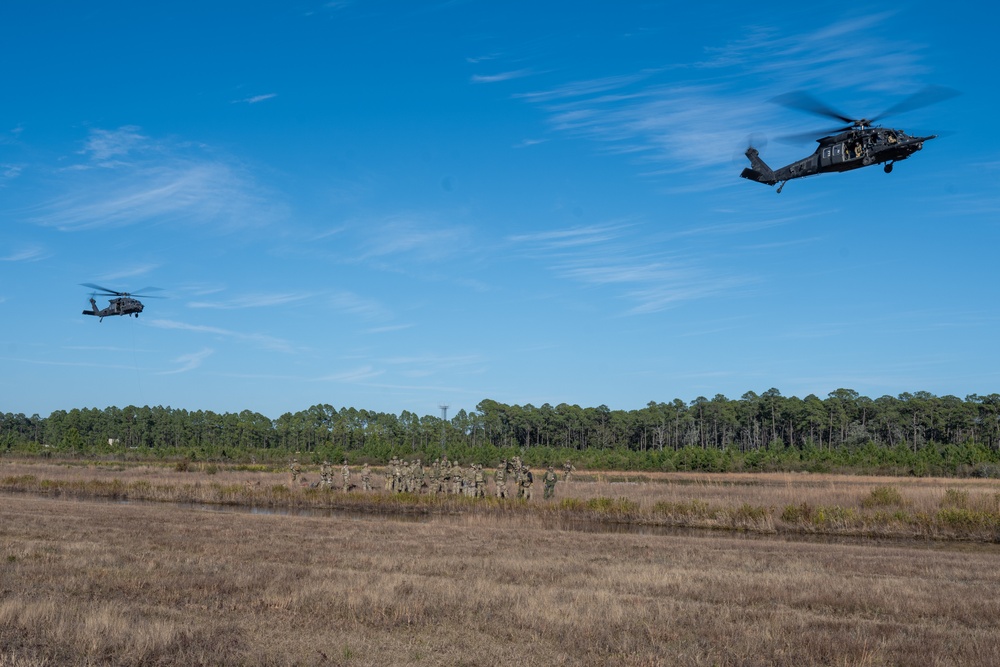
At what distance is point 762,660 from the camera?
9.50 meters

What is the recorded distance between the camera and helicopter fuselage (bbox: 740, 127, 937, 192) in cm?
2273

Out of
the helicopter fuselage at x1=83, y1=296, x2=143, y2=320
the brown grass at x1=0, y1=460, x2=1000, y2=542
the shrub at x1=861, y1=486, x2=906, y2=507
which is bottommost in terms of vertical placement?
the brown grass at x1=0, y1=460, x2=1000, y2=542

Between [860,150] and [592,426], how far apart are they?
136794mm

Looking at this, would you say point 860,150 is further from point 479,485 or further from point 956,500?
point 479,485

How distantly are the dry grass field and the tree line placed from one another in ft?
312

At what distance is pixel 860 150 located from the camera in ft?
76.9

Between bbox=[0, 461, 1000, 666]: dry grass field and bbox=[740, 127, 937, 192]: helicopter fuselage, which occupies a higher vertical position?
bbox=[740, 127, 937, 192]: helicopter fuselage

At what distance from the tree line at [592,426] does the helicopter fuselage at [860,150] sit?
316 feet

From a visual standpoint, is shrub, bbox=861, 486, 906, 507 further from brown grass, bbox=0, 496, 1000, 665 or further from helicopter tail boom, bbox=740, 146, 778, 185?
helicopter tail boom, bbox=740, 146, 778, 185

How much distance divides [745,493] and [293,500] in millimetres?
22861

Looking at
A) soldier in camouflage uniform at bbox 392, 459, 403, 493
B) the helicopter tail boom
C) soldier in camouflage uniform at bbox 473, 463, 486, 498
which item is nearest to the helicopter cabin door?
the helicopter tail boom

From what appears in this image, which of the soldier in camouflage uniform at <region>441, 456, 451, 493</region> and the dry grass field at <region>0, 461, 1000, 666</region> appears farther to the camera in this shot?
the soldier in camouflage uniform at <region>441, 456, 451, 493</region>

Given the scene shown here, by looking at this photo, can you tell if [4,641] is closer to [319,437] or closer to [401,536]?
[401,536]

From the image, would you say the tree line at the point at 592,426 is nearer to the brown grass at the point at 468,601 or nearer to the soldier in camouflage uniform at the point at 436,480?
the soldier in camouflage uniform at the point at 436,480
